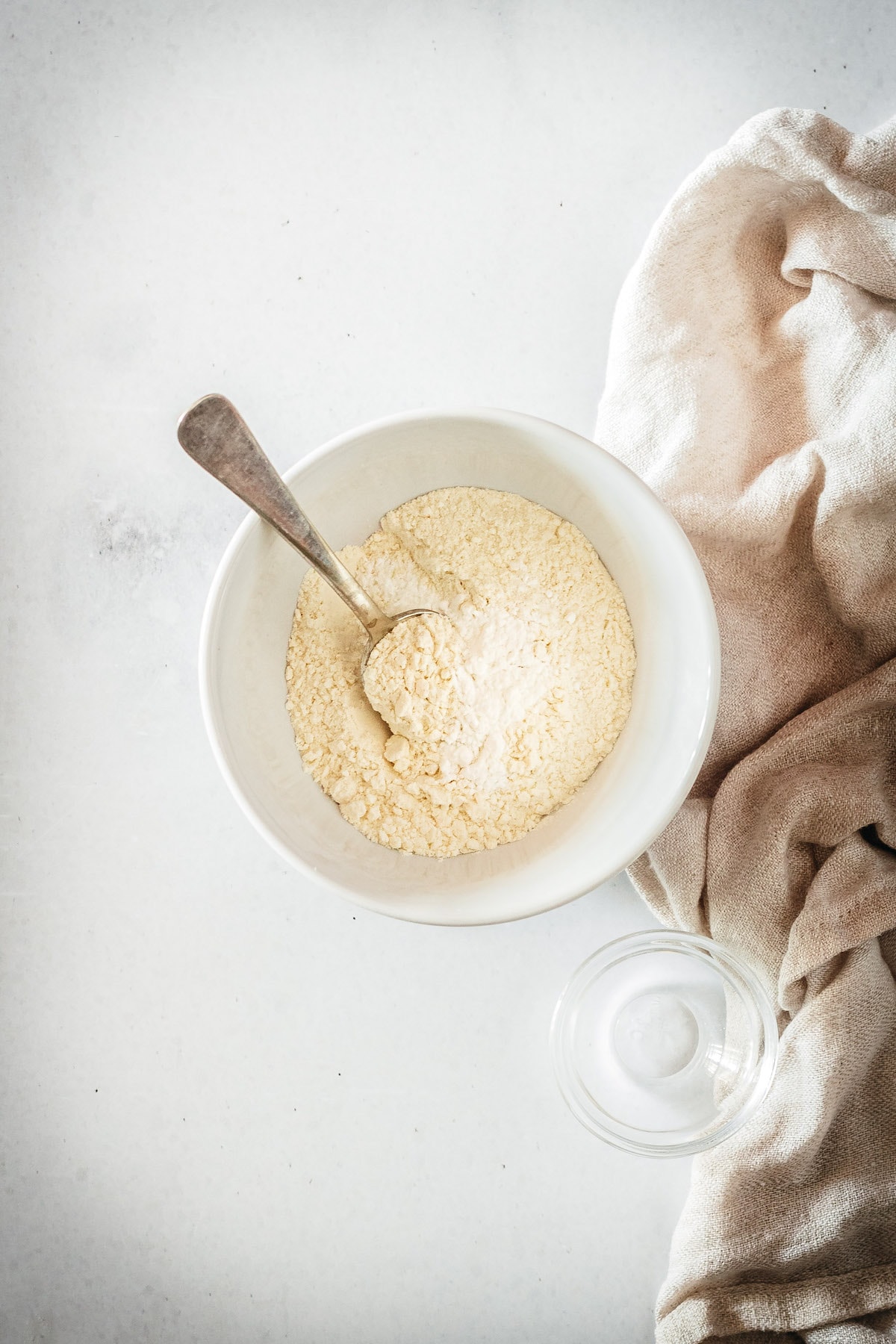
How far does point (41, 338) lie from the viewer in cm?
90

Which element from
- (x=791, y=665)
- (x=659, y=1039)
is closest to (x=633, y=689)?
(x=791, y=665)

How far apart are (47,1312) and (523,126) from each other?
1.24 m

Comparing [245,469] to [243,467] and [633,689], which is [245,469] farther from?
[633,689]

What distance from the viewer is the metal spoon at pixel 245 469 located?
64cm

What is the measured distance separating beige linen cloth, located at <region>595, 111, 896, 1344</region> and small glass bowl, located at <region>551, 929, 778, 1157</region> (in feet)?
0.09

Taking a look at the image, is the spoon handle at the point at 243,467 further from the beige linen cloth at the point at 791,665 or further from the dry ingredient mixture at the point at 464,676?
the beige linen cloth at the point at 791,665

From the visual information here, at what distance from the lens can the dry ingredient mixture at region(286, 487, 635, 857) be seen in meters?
0.74

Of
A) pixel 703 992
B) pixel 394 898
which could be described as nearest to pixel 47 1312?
pixel 394 898

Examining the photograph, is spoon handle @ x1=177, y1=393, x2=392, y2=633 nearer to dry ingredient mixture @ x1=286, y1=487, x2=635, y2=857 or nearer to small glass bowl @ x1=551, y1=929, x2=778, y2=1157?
dry ingredient mixture @ x1=286, y1=487, x2=635, y2=857

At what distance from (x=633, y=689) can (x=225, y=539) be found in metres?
0.41

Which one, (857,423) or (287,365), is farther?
(287,365)

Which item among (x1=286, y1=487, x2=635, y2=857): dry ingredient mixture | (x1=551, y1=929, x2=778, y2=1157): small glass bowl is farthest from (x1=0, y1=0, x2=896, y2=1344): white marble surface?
(x1=286, y1=487, x2=635, y2=857): dry ingredient mixture

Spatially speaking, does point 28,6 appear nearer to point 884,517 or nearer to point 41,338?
point 41,338

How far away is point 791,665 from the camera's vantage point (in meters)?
0.82
